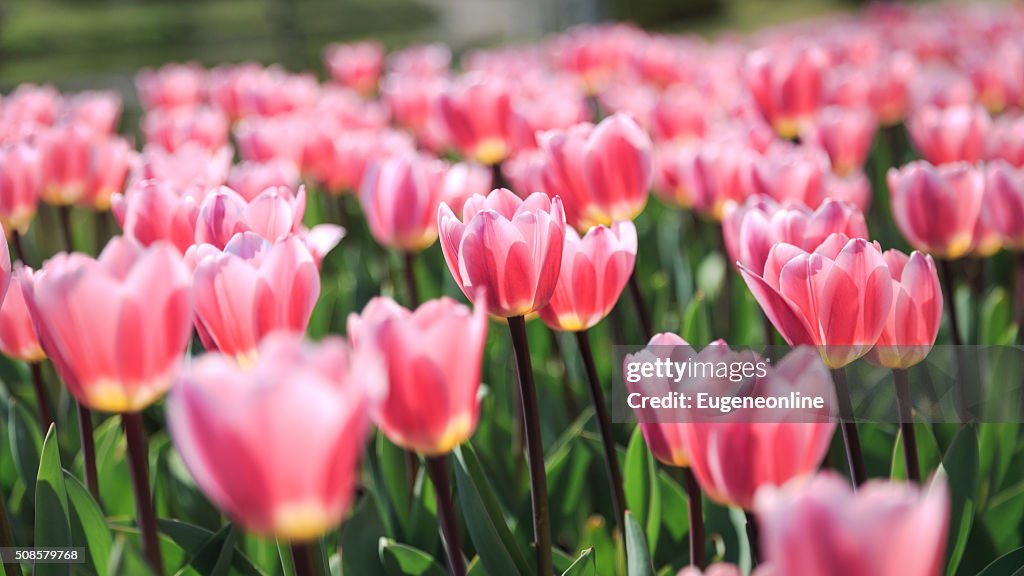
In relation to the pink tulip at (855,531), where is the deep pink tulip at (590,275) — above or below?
below

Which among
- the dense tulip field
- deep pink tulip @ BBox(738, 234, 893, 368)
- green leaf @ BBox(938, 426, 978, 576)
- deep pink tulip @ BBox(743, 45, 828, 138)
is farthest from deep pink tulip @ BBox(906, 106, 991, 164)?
deep pink tulip @ BBox(738, 234, 893, 368)

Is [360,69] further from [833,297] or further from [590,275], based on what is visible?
[833,297]

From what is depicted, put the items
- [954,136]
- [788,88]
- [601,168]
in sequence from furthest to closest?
[788,88], [954,136], [601,168]

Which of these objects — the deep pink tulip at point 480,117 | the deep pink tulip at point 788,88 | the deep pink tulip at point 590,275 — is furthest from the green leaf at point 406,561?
the deep pink tulip at point 788,88

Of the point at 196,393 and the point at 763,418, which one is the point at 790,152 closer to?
the point at 763,418

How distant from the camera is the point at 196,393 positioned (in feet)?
1.84

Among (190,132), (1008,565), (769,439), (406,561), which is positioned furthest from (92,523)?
(190,132)

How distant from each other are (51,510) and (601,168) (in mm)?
912

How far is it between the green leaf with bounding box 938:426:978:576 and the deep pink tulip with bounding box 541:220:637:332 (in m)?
0.47

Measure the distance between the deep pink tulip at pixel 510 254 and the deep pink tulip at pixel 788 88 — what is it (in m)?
1.55

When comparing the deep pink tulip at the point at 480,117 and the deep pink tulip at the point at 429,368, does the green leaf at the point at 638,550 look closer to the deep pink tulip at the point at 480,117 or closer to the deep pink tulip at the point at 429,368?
the deep pink tulip at the point at 429,368

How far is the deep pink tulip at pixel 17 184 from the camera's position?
63.1 inches

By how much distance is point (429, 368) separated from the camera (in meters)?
0.73

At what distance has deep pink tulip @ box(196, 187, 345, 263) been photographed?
110 cm
